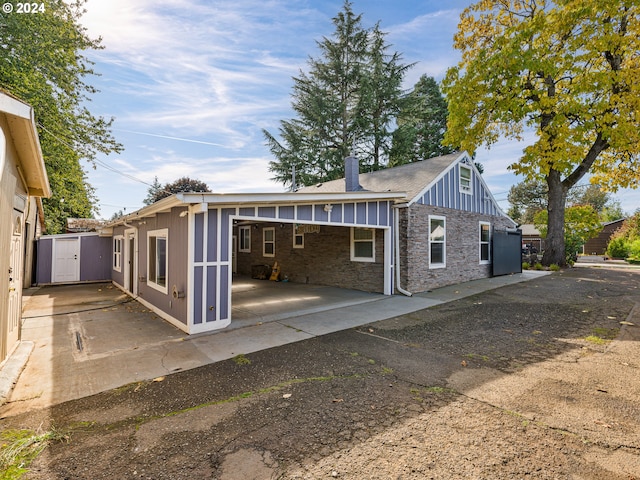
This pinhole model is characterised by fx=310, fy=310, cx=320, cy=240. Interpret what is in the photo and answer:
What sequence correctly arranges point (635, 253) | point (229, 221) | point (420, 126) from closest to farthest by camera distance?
1. point (229, 221)
2. point (635, 253)
3. point (420, 126)

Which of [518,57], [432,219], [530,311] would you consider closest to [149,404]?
[530,311]

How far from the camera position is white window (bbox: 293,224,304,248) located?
1284 centimetres

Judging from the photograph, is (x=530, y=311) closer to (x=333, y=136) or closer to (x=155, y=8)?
(x=155, y=8)

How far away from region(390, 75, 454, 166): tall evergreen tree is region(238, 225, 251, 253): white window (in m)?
13.4

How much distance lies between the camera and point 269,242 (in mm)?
14562

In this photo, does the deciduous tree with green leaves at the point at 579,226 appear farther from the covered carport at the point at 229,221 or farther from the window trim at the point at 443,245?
Answer: the covered carport at the point at 229,221

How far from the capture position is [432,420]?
3.02 metres

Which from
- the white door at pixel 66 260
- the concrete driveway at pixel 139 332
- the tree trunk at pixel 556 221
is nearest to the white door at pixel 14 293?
the concrete driveway at pixel 139 332

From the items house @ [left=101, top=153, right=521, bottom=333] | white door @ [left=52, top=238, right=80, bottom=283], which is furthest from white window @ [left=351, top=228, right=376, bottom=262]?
white door @ [left=52, top=238, right=80, bottom=283]

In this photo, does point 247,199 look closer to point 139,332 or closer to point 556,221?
point 139,332

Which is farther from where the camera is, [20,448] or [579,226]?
[579,226]

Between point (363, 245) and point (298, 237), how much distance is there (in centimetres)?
351

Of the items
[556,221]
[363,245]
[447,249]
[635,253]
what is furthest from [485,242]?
[635,253]

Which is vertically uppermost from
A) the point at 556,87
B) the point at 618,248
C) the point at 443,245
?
the point at 556,87
